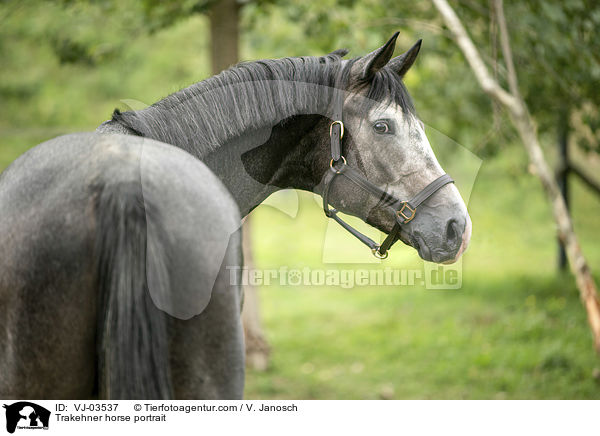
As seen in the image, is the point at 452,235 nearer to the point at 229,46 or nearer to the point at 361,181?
the point at 361,181

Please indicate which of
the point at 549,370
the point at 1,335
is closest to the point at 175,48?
the point at 549,370

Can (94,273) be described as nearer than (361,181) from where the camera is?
Yes

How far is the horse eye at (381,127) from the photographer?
2.29 m

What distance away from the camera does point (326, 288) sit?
34.3 feet

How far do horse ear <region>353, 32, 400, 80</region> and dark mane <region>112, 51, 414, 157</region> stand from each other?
0.03m

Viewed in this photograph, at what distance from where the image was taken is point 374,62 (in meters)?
2.32

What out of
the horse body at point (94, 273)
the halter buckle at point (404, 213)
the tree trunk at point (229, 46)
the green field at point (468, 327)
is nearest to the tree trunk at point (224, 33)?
the tree trunk at point (229, 46)

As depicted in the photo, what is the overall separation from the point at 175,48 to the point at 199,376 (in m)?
7.88

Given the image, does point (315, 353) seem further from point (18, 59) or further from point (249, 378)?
point (18, 59)

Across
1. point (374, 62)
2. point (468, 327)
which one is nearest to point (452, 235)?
point (374, 62)
